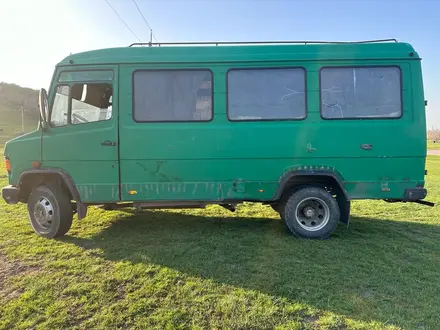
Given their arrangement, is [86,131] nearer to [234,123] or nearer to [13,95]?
[234,123]

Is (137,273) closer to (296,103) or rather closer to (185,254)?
(185,254)

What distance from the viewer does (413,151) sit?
16.3ft

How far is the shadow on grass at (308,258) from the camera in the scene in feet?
10.8

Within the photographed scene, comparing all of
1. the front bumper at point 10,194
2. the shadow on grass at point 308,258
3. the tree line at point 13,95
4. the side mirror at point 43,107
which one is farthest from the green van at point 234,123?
the tree line at point 13,95

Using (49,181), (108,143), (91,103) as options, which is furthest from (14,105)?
(108,143)

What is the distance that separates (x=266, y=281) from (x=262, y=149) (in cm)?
213

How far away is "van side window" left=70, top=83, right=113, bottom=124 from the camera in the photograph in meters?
5.11

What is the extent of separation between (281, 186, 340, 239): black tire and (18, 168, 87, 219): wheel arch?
11.2ft

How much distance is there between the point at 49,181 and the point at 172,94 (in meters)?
2.58

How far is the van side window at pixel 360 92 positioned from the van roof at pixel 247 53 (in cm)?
24

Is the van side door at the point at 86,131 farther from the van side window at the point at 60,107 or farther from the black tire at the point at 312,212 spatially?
the black tire at the point at 312,212

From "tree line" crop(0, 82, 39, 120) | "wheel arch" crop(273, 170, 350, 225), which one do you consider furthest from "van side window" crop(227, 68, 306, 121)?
"tree line" crop(0, 82, 39, 120)

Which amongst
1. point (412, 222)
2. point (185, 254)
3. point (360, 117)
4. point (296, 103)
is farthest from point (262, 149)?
point (412, 222)

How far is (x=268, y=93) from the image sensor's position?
508cm
